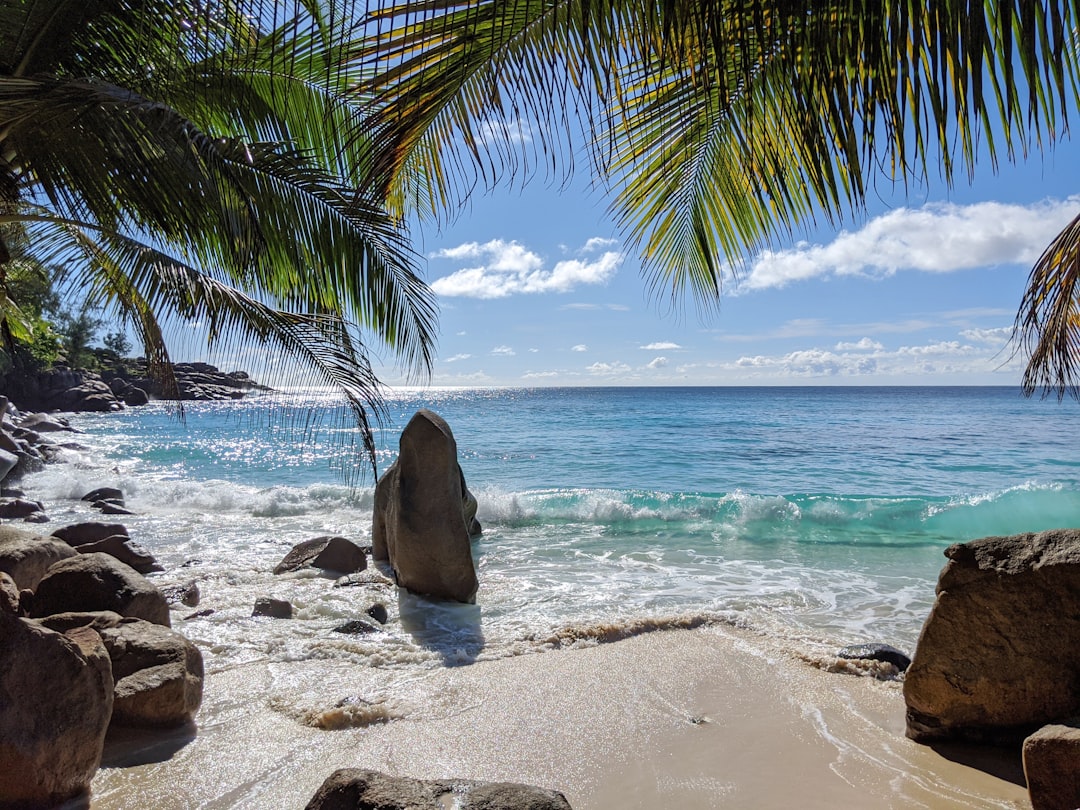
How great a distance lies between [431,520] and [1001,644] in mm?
5020

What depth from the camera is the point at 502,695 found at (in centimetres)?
463

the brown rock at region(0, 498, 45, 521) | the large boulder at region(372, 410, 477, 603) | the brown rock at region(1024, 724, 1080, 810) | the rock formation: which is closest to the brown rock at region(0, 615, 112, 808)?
the rock formation

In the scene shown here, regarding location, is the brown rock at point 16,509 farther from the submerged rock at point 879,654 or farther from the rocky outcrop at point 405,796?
the submerged rock at point 879,654

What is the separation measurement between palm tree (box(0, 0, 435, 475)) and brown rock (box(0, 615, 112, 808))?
205cm

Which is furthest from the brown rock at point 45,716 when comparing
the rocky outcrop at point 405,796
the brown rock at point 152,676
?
the rocky outcrop at point 405,796

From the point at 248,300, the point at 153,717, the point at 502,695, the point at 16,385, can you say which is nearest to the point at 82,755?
the point at 153,717

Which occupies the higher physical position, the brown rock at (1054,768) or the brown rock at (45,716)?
the brown rock at (45,716)

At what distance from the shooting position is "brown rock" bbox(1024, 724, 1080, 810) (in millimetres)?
3002

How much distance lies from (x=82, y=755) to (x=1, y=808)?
310mm

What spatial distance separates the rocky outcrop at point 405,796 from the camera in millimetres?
2510

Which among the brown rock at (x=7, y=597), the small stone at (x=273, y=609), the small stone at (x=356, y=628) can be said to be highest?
the brown rock at (x=7, y=597)

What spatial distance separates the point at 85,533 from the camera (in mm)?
8727

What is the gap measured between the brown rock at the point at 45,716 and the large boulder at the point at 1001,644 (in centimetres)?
432

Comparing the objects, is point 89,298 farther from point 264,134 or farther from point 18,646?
point 18,646
